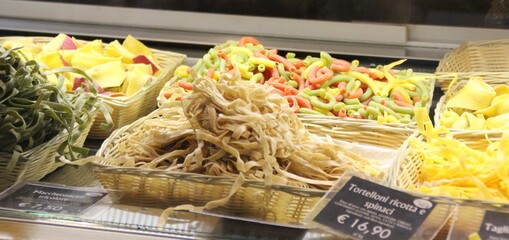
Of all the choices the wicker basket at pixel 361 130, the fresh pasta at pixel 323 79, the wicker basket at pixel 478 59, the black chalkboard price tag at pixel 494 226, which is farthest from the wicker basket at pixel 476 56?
the black chalkboard price tag at pixel 494 226

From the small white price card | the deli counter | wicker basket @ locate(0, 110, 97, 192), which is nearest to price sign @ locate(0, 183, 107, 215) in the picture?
the deli counter

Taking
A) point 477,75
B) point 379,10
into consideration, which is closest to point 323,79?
point 379,10

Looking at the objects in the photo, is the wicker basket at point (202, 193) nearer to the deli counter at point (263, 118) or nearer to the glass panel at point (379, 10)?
the deli counter at point (263, 118)

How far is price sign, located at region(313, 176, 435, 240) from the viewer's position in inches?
46.8

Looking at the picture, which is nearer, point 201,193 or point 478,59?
point 201,193

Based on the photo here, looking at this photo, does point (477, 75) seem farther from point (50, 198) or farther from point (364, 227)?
point (50, 198)

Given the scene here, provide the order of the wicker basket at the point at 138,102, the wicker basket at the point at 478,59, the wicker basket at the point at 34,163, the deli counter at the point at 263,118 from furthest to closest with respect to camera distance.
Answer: the wicker basket at the point at 478,59 < the wicker basket at the point at 138,102 < the wicker basket at the point at 34,163 < the deli counter at the point at 263,118

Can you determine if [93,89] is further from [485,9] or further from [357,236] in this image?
[485,9]

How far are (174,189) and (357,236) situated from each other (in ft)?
1.54

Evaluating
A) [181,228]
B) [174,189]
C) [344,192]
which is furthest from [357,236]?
[174,189]

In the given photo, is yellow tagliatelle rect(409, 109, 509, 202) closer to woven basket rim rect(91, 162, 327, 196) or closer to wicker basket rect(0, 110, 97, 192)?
woven basket rim rect(91, 162, 327, 196)

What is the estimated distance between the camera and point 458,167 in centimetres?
150

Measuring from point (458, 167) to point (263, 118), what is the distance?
0.39 m

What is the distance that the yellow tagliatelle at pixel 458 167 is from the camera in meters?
1.42
